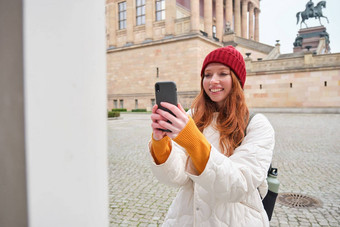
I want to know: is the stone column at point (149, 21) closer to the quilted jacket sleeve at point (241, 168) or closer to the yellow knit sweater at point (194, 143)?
the quilted jacket sleeve at point (241, 168)

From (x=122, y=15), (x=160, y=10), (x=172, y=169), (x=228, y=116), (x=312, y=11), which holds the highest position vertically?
(x=122, y=15)

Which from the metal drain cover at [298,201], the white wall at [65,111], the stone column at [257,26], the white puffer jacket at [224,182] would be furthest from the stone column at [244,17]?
the white wall at [65,111]

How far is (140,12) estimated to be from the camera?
91.5 feet

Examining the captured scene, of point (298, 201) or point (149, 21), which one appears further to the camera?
point (149, 21)

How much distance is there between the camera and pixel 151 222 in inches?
123

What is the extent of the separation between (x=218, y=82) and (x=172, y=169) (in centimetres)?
56

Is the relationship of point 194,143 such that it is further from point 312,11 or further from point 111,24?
point 312,11

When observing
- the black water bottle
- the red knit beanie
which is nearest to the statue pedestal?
the black water bottle

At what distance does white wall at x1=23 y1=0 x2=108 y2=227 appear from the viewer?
497mm

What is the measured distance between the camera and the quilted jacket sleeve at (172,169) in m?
1.36

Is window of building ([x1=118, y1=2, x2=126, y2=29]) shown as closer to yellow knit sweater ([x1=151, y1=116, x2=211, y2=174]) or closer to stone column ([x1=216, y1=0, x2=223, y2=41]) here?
stone column ([x1=216, y1=0, x2=223, y2=41])

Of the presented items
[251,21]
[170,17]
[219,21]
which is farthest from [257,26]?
[170,17]

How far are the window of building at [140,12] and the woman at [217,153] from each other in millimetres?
27897

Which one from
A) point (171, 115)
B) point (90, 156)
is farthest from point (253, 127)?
point (90, 156)
